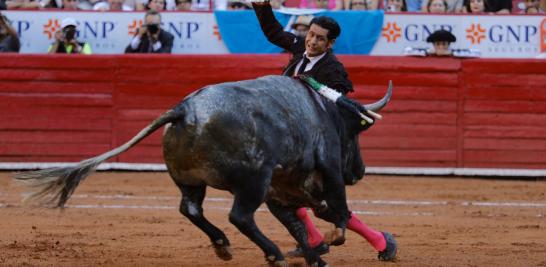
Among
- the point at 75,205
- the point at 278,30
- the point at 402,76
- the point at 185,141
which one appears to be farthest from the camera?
the point at 402,76

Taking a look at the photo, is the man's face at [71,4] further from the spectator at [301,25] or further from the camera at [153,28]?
the spectator at [301,25]

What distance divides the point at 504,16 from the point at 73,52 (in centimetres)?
488

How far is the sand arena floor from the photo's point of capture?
7082mm

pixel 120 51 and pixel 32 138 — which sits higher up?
pixel 120 51

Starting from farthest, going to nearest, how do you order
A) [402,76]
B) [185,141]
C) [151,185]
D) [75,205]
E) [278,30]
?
[402,76] → [151,185] → [75,205] → [278,30] → [185,141]

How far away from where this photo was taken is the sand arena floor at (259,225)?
Result: 23.2 ft

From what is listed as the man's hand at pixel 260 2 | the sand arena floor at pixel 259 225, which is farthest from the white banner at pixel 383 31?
the man's hand at pixel 260 2

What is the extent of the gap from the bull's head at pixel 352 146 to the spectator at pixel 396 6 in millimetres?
6436

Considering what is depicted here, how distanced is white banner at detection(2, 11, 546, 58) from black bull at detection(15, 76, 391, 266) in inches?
260

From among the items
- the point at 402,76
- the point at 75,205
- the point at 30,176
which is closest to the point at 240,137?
the point at 30,176

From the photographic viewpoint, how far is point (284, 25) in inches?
496

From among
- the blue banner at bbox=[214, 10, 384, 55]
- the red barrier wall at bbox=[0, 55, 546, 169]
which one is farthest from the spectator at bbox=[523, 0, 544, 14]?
the blue banner at bbox=[214, 10, 384, 55]

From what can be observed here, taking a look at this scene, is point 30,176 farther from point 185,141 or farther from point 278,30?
point 278,30

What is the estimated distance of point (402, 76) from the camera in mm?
12617
